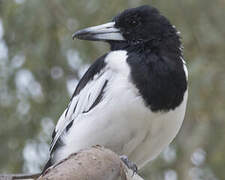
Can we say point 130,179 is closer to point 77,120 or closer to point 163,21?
point 77,120

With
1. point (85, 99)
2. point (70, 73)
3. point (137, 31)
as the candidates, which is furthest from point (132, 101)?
point (70, 73)

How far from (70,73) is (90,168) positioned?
3362 millimetres

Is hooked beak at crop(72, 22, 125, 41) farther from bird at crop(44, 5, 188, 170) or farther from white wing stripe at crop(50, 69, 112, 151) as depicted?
white wing stripe at crop(50, 69, 112, 151)

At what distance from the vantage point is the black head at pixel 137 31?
3930mm

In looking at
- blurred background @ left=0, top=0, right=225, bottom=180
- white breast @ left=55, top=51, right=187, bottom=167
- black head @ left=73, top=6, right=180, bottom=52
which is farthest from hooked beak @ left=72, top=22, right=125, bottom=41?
blurred background @ left=0, top=0, right=225, bottom=180

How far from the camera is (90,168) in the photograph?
8.09 ft

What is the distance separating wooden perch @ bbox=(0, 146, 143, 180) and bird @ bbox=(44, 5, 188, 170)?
81cm

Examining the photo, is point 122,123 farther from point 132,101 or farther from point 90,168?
point 90,168

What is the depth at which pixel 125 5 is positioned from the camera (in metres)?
5.46

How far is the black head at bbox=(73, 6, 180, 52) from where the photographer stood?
3.93 metres

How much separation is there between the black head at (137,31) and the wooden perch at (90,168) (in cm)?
133

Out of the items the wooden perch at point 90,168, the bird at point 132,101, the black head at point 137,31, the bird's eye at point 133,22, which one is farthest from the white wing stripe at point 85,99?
the wooden perch at point 90,168

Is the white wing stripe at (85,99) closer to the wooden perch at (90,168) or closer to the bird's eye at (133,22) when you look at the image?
the bird's eye at (133,22)

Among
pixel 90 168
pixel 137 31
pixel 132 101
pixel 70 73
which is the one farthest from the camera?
pixel 70 73
